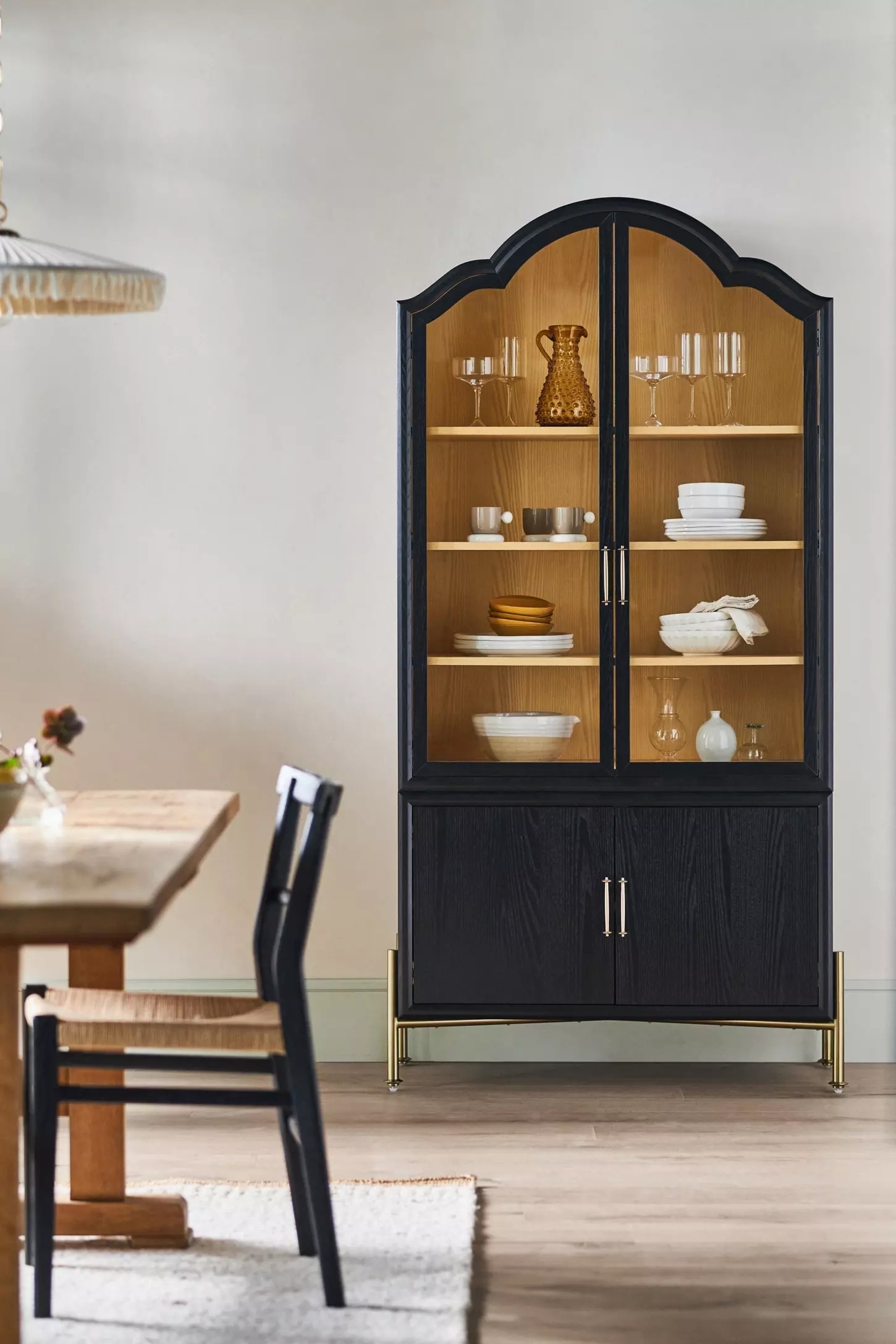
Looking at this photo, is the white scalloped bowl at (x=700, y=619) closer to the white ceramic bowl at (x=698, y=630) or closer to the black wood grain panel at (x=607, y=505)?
the white ceramic bowl at (x=698, y=630)

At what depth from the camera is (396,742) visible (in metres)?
3.55

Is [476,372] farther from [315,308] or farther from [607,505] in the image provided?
[315,308]

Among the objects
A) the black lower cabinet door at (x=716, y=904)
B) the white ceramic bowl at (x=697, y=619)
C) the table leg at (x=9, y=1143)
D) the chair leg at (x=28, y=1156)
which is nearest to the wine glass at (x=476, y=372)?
the white ceramic bowl at (x=697, y=619)

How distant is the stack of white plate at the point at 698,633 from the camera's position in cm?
319

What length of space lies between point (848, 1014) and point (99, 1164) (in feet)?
6.45

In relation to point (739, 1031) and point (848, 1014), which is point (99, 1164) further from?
point (848, 1014)

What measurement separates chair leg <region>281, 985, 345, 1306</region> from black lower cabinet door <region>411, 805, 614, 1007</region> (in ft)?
3.54

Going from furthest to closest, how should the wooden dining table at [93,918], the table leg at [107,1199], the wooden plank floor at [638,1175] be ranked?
the table leg at [107,1199]
the wooden plank floor at [638,1175]
the wooden dining table at [93,918]

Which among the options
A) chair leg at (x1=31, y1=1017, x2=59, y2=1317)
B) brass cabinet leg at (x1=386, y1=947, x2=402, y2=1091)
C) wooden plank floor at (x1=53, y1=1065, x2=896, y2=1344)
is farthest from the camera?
brass cabinet leg at (x1=386, y1=947, x2=402, y2=1091)

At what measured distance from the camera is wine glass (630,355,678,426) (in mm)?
3180

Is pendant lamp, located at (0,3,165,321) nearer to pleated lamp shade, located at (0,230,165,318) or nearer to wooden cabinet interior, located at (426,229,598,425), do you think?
pleated lamp shade, located at (0,230,165,318)

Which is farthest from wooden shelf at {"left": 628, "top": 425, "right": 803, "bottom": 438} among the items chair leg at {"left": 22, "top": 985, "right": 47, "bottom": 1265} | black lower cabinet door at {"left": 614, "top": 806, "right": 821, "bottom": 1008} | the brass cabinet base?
chair leg at {"left": 22, "top": 985, "right": 47, "bottom": 1265}

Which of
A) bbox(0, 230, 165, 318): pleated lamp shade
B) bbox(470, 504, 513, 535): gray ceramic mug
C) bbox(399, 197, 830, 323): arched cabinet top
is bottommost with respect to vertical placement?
bbox(470, 504, 513, 535): gray ceramic mug

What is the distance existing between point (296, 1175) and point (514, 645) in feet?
4.42
